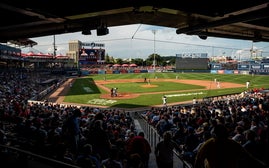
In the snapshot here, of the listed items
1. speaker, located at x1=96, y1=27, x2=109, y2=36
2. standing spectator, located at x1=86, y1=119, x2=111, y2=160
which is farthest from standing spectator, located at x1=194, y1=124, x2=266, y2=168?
speaker, located at x1=96, y1=27, x2=109, y2=36

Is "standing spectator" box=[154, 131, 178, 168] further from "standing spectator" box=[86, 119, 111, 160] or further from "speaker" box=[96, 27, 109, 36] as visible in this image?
"speaker" box=[96, 27, 109, 36]

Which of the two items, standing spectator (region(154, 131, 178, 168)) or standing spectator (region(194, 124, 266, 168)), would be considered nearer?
standing spectator (region(194, 124, 266, 168))

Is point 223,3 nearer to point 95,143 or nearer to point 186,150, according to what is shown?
point 186,150

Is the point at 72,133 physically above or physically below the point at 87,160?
below

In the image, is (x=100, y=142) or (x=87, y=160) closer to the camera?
(x=87, y=160)

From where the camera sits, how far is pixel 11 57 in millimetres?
51906

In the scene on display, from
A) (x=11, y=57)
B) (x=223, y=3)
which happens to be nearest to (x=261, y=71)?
(x=11, y=57)

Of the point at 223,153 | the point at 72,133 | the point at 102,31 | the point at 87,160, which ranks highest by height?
the point at 102,31

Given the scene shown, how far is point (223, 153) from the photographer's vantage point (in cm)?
384

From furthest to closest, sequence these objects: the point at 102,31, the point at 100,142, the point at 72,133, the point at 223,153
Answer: the point at 102,31 → the point at 72,133 → the point at 100,142 → the point at 223,153

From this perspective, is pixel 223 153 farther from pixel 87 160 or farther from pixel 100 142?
pixel 100 142

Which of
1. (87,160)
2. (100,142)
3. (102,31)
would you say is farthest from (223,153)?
(102,31)

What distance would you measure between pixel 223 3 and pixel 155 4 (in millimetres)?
2258

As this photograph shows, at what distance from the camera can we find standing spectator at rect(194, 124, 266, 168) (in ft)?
12.5
